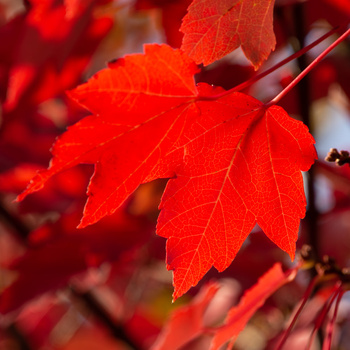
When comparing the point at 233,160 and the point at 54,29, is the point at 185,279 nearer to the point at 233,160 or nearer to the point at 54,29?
the point at 233,160

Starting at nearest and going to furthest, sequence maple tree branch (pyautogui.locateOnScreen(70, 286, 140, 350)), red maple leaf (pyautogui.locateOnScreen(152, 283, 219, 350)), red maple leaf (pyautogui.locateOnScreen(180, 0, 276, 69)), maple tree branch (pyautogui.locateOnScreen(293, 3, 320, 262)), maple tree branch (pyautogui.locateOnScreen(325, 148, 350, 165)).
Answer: red maple leaf (pyautogui.locateOnScreen(180, 0, 276, 69)) → maple tree branch (pyautogui.locateOnScreen(325, 148, 350, 165)) → red maple leaf (pyautogui.locateOnScreen(152, 283, 219, 350)) → maple tree branch (pyautogui.locateOnScreen(293, 3, 320, 262)) → maple tree branch (pyautogui.locateOnScreen(70, 286, 140, 350))

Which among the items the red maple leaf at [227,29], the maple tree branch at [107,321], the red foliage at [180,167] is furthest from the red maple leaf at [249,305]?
the maple tree branch at [107,321]

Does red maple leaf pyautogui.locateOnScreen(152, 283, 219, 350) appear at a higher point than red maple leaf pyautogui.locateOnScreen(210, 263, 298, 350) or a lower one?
lower

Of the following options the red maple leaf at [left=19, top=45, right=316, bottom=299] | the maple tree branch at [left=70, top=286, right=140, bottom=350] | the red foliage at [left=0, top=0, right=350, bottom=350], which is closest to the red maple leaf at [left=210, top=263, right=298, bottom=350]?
the red foliage at [left=0, top=0, right=350, bottom=350]

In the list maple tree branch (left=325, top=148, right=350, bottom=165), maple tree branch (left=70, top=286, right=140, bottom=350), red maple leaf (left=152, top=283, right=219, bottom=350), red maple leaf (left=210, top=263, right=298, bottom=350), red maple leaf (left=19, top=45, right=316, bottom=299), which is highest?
red maple leaf (left=19, top=45, right=316, bottom=299)

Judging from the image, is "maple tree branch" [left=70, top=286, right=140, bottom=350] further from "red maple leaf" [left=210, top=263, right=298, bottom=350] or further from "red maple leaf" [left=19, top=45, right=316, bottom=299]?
"red maple leaf" [left=19, top=45, right=316, bottom=299]

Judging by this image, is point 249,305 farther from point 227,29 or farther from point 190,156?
point 227,29
